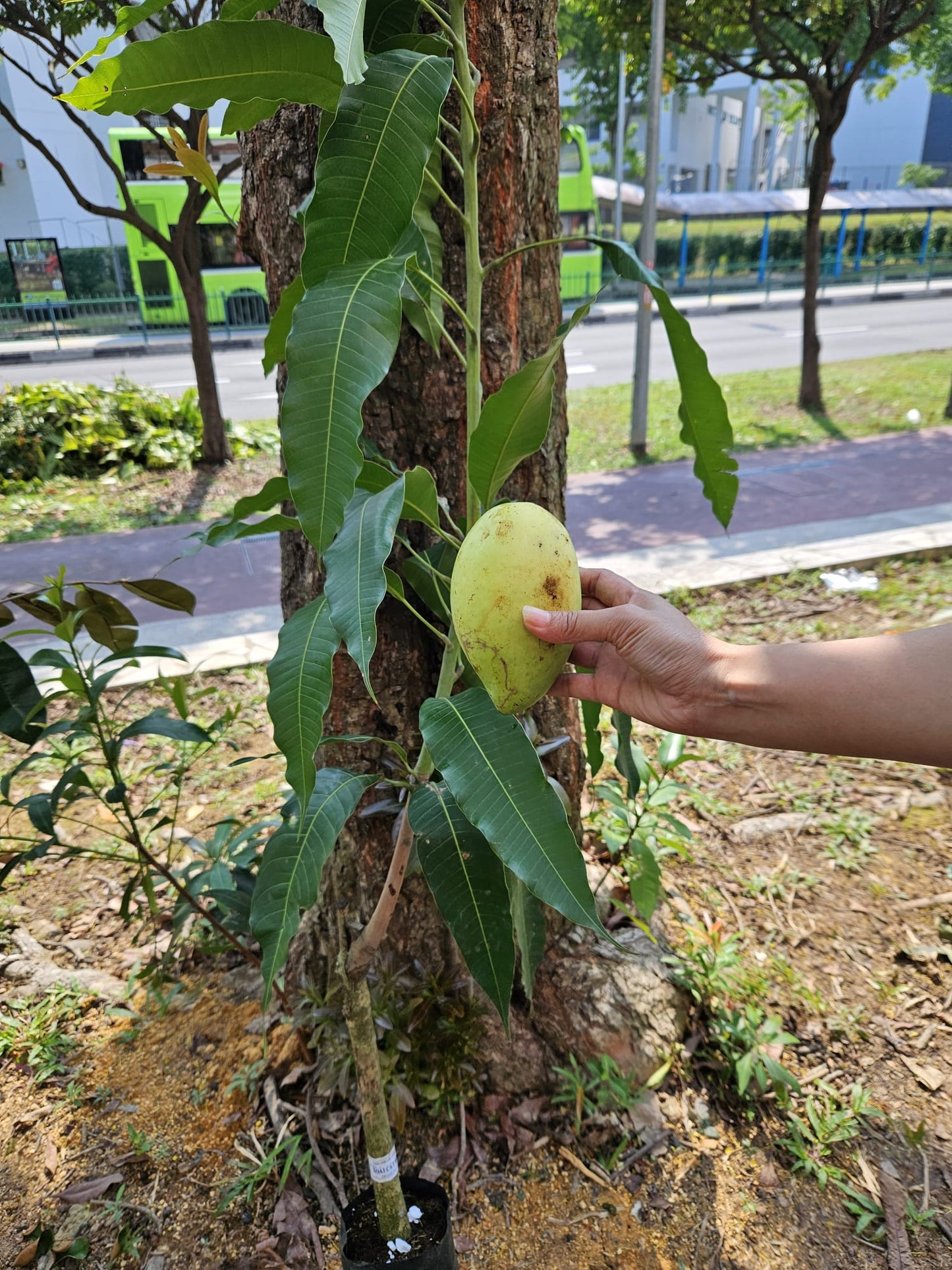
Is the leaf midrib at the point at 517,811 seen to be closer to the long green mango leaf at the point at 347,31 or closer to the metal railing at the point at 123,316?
the long green mango leaf at the point at 347,31

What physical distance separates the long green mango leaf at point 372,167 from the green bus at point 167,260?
1332 centimetres

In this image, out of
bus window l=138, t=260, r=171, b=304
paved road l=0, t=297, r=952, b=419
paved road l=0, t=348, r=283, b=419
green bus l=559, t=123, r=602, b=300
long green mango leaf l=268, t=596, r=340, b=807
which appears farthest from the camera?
green bus l=559, t=123, r=602, b=300

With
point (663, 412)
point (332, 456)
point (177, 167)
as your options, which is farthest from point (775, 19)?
point (332, 456)

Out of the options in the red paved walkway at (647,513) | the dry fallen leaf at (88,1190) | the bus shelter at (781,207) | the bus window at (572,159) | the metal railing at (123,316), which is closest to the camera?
the dry fallen leaf at (88,1190)

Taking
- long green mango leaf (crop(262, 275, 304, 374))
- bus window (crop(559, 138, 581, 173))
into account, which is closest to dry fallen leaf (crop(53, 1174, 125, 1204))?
long green mango leaf (crop(262, 275, 304, 374))

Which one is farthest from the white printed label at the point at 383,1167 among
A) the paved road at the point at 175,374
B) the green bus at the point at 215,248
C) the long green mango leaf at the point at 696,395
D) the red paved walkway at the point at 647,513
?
the green bus at the point at 215,248

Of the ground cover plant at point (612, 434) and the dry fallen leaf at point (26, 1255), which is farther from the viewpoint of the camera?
the ground cover plant at point (612, 434)

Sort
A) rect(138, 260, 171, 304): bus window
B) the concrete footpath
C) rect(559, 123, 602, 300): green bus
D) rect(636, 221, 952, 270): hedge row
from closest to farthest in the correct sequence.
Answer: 1. the concrete footpath
2. rect(138, 260, 171, 304): bus window
3. rect(559, 123, 602, 300): green bus
4. rect(636, 221, 952, 270): hedge row

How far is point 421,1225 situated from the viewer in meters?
1.42

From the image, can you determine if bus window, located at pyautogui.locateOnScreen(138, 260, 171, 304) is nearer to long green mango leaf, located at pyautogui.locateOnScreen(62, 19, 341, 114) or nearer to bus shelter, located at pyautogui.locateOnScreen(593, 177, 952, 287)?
bus shelter, located at pyautogui.locateOnScreen(593, 177, 952, 287)

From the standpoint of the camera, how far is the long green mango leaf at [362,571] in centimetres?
88

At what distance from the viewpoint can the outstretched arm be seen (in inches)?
46.0

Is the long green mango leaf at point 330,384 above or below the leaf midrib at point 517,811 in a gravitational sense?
above

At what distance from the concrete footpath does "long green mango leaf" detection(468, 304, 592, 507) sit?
2.73 metres
